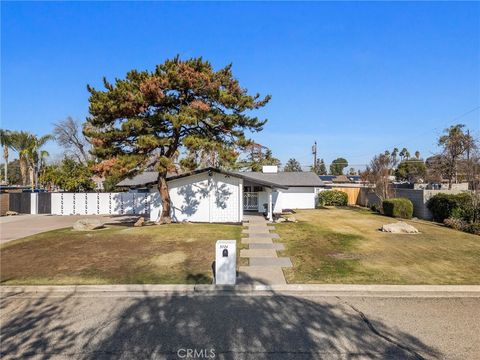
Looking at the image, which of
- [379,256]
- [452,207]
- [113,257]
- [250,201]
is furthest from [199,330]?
[250,201]

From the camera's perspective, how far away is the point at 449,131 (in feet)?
104

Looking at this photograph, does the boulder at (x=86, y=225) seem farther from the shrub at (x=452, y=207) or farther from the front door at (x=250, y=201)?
the shrub at (x=452, y=207)

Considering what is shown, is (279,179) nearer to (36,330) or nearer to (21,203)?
(21,203)

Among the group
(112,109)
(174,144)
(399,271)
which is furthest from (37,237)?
(399,271)

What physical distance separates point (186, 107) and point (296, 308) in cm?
1268

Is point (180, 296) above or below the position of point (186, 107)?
below

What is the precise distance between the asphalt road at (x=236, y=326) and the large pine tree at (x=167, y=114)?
10495mm

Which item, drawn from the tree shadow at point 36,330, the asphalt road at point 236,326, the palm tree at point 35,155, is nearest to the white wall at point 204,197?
the asphalt road at point 236,326

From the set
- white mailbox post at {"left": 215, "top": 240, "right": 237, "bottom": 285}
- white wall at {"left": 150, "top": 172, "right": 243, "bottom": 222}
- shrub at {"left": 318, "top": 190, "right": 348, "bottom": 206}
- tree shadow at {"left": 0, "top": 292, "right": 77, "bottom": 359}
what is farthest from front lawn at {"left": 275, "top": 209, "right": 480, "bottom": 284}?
shrub at {"left": 318, "top": 190, "right": 348, "bottom": 206}

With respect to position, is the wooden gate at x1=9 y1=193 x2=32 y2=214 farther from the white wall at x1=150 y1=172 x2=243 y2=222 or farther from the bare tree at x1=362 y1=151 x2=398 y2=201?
the bare tree at x1=362 y1=151 x2=398 y2=201

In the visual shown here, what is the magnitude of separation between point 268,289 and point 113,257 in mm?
5966

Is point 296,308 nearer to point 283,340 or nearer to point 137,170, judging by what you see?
point 283,340

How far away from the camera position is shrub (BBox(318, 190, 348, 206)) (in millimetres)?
32750

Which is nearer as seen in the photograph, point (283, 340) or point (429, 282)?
point (283, 340)
